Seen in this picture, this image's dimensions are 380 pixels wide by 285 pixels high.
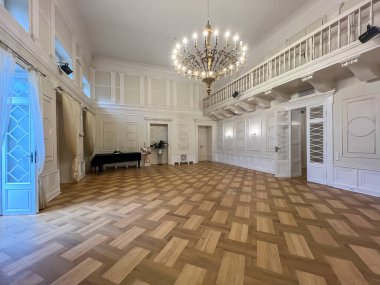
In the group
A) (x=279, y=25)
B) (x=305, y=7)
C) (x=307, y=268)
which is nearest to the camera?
(x=307, y=268)

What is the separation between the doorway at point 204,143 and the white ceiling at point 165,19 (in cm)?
550

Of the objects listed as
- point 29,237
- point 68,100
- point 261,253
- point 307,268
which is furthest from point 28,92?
point 307,268

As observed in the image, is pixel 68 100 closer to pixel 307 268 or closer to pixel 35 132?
pixel 35 132

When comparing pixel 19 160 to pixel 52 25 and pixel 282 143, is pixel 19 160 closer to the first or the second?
pixel 52 25

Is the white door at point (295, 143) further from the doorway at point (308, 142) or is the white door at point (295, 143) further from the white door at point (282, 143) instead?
the white door at point (282, 143)

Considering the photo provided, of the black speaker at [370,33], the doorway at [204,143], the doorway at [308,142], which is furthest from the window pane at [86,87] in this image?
the black speaker at [370,33]

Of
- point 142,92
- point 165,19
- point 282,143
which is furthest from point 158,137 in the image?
point 282,143

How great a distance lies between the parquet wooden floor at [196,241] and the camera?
173 centimetres

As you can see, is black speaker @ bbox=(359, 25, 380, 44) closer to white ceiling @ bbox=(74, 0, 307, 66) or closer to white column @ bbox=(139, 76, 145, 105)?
white ceiling @ bbox=(74, 0, 307, 66)

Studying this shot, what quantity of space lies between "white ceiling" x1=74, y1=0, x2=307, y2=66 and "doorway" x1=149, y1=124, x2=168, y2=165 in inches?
167

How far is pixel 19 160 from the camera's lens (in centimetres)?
334

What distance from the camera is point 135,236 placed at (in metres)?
2.46

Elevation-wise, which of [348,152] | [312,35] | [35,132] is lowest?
[348,152]

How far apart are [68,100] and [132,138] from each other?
195 inches
